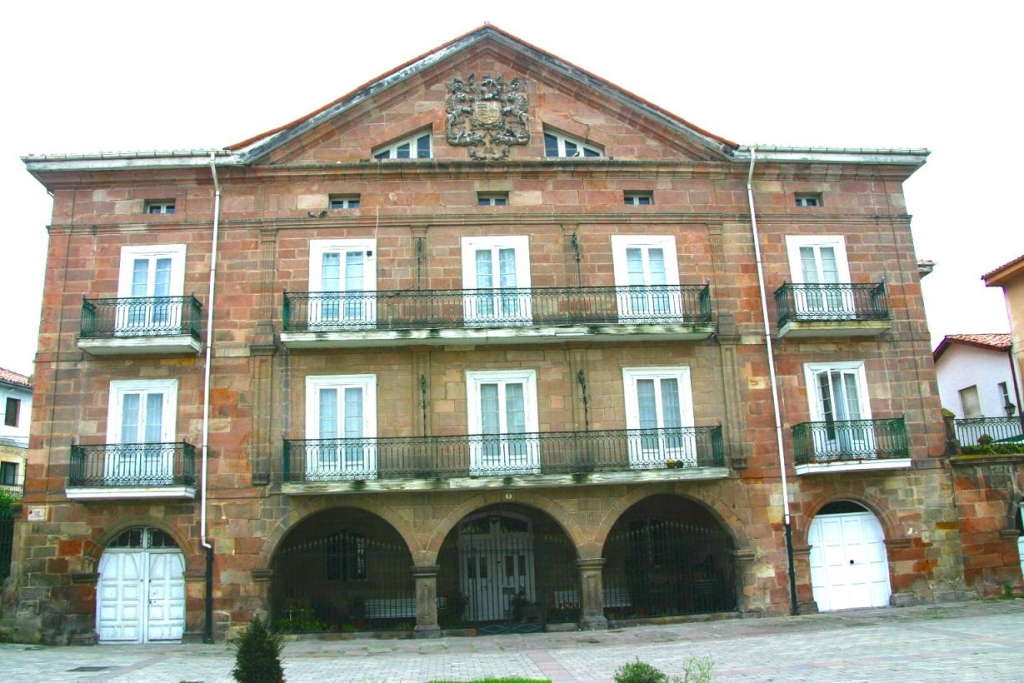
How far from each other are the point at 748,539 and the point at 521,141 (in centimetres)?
1093

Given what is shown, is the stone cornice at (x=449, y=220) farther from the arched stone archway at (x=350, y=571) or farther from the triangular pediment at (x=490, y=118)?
the arched stone archway at (x=350, y=571)

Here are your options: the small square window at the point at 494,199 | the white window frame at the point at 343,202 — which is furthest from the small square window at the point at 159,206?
the small square window at the point at 494,199

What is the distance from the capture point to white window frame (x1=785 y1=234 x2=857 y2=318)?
68.8 ft

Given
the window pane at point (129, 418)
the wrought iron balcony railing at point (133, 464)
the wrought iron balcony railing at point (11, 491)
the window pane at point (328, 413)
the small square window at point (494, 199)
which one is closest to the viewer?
the wrought iron balcony railing at point (133, 464)

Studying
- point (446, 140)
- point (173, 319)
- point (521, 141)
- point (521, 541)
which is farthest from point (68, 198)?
point (521, 541)

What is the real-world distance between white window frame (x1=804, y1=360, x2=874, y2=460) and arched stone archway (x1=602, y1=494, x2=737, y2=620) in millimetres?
3153

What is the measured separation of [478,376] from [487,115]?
660cm

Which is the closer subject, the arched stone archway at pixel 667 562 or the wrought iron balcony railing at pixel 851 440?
the wrought iron balcony railing at pixel 851 440

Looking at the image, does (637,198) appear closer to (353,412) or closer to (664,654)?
(353,412)

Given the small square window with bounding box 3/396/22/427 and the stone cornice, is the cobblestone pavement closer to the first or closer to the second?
the stone cornice

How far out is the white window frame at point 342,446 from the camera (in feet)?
63.3

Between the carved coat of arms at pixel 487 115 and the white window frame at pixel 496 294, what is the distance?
218 centimetres

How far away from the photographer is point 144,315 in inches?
782

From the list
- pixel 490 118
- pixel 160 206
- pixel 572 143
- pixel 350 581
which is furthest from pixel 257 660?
pixel 572 143
